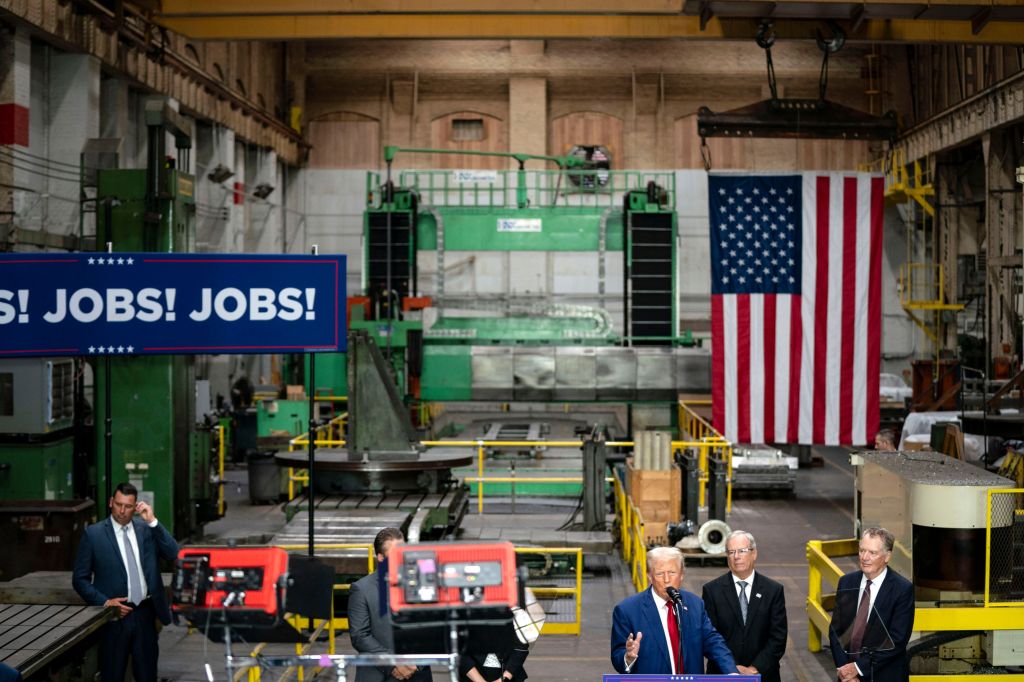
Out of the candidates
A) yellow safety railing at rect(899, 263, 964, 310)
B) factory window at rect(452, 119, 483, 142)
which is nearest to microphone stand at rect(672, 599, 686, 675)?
yellow safety railing at rect(899, 263, 964, 310)

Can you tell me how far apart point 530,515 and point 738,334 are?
445 cm

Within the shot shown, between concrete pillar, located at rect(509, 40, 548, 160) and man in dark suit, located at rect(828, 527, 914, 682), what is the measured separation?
93.6ft

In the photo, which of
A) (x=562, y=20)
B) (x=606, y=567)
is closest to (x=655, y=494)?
(x=606, y=567)

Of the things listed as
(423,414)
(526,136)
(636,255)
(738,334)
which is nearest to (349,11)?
(738,334)

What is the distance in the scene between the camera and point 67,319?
7.96m

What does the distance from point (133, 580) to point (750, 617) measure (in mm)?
4248

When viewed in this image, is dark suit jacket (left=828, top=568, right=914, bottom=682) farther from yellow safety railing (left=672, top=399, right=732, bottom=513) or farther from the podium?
yellow safety railing (left=672, top=399, right=732, bottom=513)

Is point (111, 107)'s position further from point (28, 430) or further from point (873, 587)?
point (873, 587)

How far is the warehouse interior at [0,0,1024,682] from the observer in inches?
406

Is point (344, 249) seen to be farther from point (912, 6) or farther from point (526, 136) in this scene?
point (912, 6)

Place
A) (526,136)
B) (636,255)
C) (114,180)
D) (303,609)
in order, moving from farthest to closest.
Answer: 1. (526,136)
2. (636,255)
3. (114,180)
4. (303,609)

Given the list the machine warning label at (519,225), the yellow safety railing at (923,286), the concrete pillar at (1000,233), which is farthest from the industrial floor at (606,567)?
the yellow safety railing at (923,286)

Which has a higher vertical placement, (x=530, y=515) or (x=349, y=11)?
(x=349, y=11)

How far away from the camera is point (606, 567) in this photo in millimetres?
13859
